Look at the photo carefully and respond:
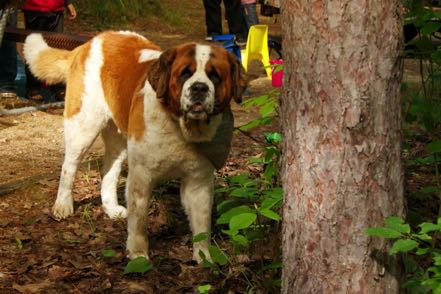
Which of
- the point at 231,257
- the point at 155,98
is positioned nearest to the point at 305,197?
the point at 231,257

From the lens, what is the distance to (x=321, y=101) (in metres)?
3.03

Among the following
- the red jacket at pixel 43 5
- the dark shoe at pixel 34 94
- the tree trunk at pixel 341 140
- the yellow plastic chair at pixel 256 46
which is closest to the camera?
the tree trunk at pixel 341 140

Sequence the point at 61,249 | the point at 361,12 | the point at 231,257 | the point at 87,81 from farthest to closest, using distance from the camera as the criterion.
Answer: the point at 87,81 < the point at 61,249 < the point at 231,257 < the point at 361,12

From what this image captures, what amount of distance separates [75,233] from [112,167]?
709 mm

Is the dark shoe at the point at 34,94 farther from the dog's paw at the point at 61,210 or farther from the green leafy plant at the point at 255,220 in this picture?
the green leafy plant at the point at 255,220

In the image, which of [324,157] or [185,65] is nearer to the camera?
[324,157]

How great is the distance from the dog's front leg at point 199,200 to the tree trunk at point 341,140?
54.8 inches

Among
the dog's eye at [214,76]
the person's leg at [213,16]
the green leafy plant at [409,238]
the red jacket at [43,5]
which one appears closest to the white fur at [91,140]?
the dog's eye at [214,76]

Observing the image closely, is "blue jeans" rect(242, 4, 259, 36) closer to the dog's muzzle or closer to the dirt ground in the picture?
the dirt ground

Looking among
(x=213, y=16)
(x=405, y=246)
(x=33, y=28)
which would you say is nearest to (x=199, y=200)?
(x=405, y=246)

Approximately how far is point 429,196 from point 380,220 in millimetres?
2553

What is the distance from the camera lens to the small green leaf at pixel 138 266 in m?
4.34

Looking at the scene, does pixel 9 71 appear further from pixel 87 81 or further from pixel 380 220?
pixel 380 220

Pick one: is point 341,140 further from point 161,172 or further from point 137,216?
point 137,216
